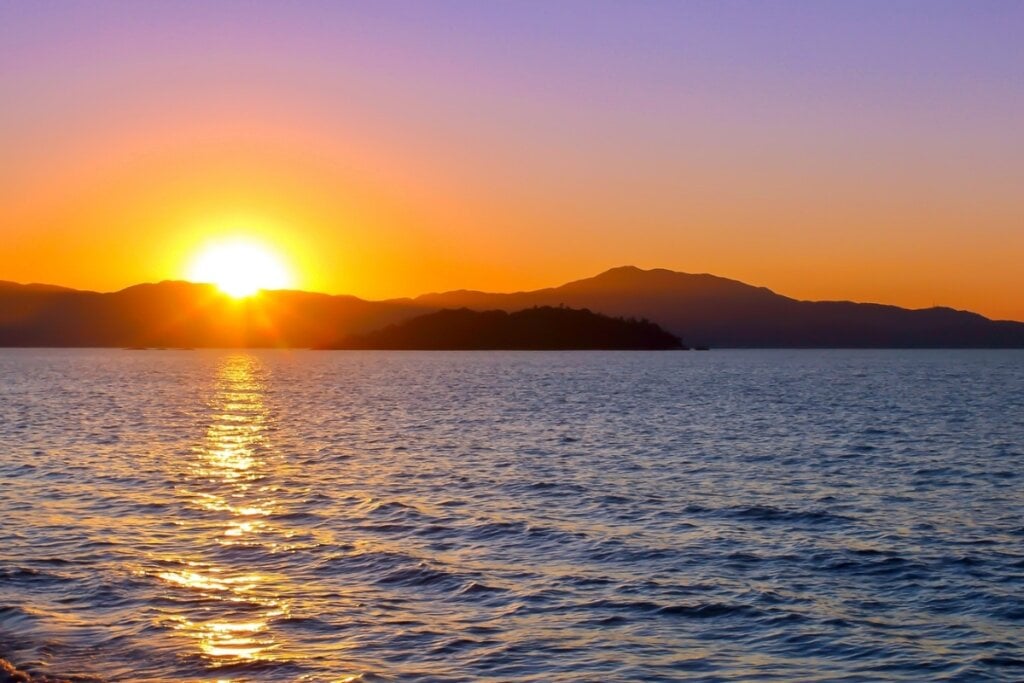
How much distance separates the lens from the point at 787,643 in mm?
19438

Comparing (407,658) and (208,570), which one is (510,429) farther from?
(407,658)

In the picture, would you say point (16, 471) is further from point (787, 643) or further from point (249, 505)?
point (787, 643)

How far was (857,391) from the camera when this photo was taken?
12550 cm

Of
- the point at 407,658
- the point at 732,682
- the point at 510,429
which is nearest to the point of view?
the point at 732,682

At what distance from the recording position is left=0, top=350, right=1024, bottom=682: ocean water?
18686 mm

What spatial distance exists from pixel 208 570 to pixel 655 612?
1080cm

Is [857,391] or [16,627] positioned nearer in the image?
[16,627]

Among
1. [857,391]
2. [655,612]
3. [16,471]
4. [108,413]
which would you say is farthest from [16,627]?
[857,391]

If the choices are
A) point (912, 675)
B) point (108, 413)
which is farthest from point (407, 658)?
point (108, 413)

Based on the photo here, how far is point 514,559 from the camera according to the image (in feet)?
87.0

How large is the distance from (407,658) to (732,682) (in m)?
5.45

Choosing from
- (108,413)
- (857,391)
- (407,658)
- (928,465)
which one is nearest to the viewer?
(407,658)

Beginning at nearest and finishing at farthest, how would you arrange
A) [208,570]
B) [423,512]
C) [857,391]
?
[208,570]
[423,512]
[857,391]

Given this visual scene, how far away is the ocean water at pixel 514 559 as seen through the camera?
1869 cm
